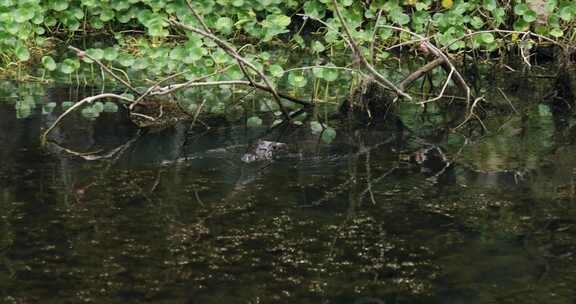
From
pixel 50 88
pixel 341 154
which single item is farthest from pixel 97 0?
pixel 341 154

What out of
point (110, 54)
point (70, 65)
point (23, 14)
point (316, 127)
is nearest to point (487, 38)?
point (316, 127)

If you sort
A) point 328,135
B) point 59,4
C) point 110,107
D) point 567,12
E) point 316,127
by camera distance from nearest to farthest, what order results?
1. point 328,135
2. point 316,127
3. point 110,107
4. point 567,12
5. point 59,4

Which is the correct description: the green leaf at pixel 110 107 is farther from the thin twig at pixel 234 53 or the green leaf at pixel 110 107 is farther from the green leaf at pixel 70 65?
the thin twig at pixel 234 53

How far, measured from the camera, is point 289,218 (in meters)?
4.49

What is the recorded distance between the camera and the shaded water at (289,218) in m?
3.79

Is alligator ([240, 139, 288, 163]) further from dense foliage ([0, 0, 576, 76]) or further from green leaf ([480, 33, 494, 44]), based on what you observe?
green leaf ([480, 33, 494, 44])

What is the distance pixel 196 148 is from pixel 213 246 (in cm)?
150

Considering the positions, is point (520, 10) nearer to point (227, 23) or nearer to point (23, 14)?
point (227, 23)

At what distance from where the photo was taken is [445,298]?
3.70 m

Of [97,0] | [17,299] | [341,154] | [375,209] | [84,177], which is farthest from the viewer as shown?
[97,0]

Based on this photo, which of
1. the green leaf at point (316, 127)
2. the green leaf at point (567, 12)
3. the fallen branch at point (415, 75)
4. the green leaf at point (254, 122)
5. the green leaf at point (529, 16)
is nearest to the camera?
the green leaf at point (316, 127)

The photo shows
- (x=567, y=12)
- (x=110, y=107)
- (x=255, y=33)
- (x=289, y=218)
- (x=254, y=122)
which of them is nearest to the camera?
(x=289, y=218)

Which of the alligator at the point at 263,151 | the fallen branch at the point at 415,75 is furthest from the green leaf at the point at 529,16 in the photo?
the alligator at the point at 263,151

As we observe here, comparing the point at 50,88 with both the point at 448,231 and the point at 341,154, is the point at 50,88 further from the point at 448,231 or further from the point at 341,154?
the point at 448,231
